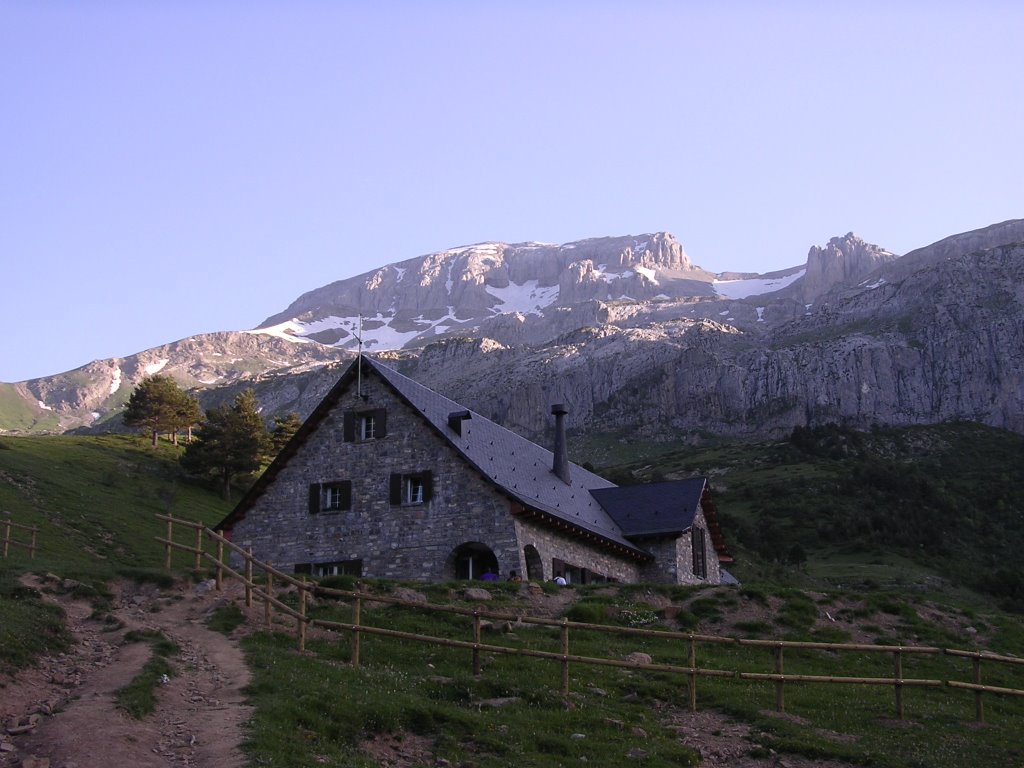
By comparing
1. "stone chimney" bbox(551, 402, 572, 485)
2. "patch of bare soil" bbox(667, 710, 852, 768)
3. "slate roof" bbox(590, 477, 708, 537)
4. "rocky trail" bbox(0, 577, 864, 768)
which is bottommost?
"patch of bare soil" bbox(667, 710, 852, 768)

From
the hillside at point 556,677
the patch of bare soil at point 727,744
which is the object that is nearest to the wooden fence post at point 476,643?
the hillside at point 556,677

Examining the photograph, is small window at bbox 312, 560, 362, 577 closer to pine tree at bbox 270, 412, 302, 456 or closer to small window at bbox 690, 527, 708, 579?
small window at bbox 690, 527, 708, 579

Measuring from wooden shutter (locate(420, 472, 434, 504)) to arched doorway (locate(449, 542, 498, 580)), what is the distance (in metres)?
2.32

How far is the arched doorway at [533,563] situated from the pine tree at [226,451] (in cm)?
4021

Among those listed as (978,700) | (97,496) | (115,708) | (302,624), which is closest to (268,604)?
(302,624)

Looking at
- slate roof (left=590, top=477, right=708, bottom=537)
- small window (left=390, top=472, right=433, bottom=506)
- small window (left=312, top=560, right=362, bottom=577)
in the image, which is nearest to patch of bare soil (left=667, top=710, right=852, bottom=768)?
small window (left=390, top=472, right=433, bottom=506)

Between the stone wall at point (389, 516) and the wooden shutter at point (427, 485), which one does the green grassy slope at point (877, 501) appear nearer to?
the stone wall at point (389, 516)

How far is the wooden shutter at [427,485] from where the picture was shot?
43156mm

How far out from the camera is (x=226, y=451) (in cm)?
7912

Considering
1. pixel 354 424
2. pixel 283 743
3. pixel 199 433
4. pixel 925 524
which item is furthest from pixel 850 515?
pixel 283 743

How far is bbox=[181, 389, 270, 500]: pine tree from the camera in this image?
259 ft

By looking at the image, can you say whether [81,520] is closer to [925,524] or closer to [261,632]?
[261,632]

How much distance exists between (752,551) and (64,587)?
6024cm

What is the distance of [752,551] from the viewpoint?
269ft
